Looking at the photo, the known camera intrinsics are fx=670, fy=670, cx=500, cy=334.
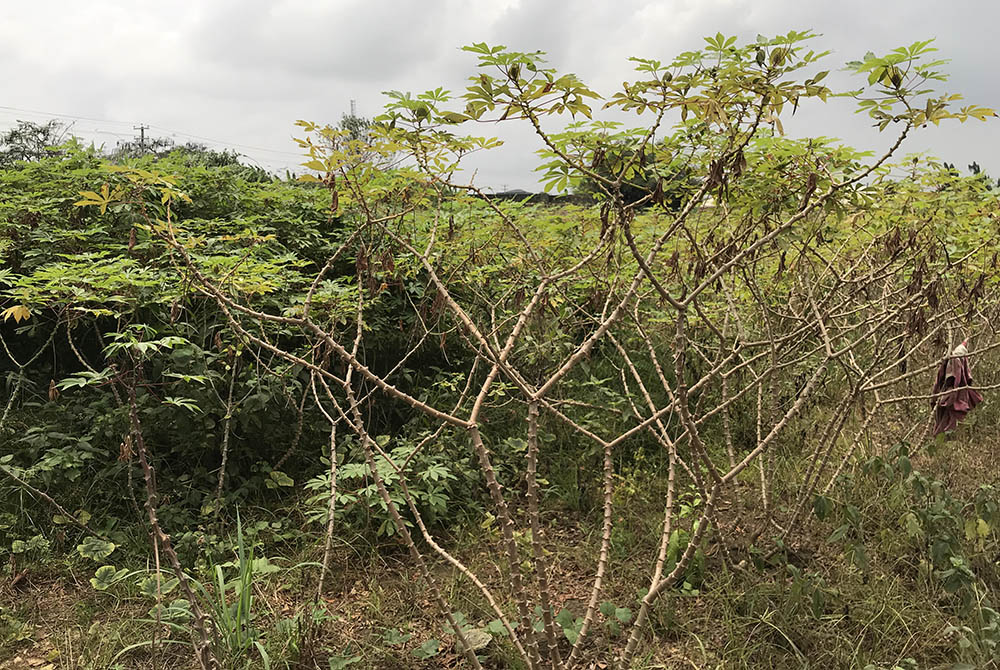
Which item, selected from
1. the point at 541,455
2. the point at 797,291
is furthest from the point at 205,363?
the point at 797,291

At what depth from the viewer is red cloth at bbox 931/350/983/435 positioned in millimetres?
3088

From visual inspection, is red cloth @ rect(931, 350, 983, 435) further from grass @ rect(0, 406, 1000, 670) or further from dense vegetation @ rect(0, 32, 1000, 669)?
grass @ rect(0, 406, 1000, 670)

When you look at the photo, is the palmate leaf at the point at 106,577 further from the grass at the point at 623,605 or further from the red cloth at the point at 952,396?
the red cloth at the point at 952,396

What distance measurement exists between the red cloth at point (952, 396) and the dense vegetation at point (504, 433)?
0.09 metres

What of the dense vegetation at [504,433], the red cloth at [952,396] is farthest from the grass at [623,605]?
the red cloth at [952,396]

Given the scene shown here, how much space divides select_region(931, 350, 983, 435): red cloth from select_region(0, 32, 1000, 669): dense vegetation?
0.09m

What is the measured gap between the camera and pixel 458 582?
2807 mm

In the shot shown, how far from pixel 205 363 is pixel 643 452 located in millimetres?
2422

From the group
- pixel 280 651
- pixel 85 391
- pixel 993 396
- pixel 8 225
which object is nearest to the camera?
pixel 280 651

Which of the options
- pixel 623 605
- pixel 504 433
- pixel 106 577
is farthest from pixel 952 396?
pixel 106 577

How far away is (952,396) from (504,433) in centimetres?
229

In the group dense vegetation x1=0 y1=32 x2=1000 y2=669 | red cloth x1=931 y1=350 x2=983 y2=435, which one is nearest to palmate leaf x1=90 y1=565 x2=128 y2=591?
dense vegetation x1=0 y1=32 x2=1000 y2=669

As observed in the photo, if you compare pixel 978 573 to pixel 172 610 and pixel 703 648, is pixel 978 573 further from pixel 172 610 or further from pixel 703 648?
pixel 172 610

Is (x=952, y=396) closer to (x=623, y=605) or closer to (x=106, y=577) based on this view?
(x=623, y=605)
